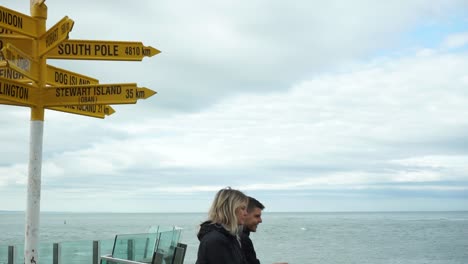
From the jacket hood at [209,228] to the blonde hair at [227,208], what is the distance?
0.07 ft

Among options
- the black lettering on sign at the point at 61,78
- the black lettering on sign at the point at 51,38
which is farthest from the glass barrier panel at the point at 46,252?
the black lettering on sign at the point at 51,38

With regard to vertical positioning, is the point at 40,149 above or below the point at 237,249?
above

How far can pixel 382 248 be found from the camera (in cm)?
6788

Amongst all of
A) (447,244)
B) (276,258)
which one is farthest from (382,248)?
(276,258)

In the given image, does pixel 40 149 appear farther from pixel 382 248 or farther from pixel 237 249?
pixel 382 248

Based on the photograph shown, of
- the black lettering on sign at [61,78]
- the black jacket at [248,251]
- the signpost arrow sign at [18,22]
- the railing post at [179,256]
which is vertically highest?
the signpost arrow sign at [18,22]

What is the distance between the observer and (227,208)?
4.41m

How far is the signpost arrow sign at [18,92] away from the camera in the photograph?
5676mm

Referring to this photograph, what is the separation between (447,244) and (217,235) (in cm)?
7321

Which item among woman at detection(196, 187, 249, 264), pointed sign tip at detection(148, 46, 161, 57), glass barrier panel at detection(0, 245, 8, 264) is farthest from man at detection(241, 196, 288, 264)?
glass barrier panel at detection(0, 245, 8, 264)

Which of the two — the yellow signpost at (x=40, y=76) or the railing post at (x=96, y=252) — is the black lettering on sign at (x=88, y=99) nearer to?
the yellow signpost at (x=40, y=76)

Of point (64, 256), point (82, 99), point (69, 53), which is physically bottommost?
point (64, 256)

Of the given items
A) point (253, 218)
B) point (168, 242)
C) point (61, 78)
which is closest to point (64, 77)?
point (61, 78)

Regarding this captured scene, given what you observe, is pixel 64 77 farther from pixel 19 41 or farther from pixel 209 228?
pixel 209 228
